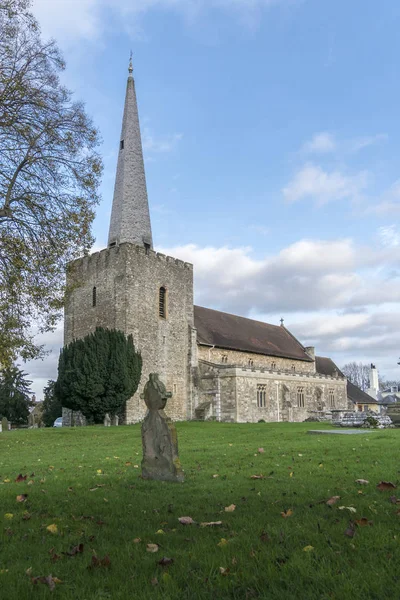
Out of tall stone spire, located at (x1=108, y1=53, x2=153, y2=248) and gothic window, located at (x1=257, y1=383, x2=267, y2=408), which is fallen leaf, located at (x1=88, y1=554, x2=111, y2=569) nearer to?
tall stone spire, located at (x1=108, y1=53, x2=153, y2=248)

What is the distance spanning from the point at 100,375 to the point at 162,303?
25.2 ft

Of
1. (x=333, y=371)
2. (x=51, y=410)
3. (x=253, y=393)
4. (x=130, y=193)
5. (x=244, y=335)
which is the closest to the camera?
(x=130, y=193)

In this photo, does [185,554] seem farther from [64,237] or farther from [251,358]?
[251,358]

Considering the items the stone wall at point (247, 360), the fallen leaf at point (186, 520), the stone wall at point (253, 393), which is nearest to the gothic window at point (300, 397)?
the stone wall at point (253, 393)

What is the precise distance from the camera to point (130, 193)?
3822cm

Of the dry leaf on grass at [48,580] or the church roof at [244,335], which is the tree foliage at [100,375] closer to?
the church roof at [244,335]

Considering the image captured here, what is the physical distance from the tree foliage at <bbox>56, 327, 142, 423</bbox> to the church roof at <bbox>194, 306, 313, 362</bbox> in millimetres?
7816

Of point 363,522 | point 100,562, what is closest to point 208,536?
point 100,562

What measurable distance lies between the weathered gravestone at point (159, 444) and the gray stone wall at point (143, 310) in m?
24.6

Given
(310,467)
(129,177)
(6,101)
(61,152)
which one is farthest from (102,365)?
(310,467)

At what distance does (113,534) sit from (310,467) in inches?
196

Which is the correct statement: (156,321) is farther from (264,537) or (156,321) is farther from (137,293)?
(264,537)

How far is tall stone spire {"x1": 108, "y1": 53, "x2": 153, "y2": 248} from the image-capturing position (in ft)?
123

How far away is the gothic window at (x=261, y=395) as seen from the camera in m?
39.1
